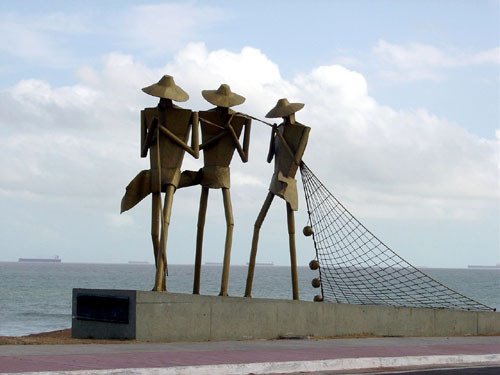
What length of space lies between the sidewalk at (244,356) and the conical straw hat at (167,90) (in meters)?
4.28

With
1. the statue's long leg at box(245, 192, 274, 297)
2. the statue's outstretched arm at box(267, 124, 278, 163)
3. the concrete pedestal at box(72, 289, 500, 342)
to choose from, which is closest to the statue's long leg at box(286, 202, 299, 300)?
the statue's long leg at box(245, 192, 274, 297)

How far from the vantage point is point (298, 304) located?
19859 millimetres

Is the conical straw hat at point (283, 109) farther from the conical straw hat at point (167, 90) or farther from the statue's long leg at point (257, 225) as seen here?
the conical straw hat at point (167, 90)

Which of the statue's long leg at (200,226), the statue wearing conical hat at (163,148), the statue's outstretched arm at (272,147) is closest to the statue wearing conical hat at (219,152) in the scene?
the statue's long leg at (200,226)

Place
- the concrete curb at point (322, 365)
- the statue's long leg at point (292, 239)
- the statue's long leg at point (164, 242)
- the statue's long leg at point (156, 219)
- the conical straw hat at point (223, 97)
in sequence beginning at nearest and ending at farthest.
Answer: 1. the concrete curb at point (322, 365)
2. the statue's long leg at point (164, 242)
3. the statue's long leg at point (156, 219)
4. the conical straw hat at point (223, 97)
5. the statue's long leg at point (292, 239)

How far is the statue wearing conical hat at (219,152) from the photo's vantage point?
19.4 meters

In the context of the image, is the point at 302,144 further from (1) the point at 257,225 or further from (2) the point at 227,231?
(2) the point at 227,231

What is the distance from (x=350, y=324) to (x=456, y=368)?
4565mm

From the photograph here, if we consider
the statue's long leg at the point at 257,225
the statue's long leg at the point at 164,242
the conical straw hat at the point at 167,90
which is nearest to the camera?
the statue's long leg at the point at 164,242

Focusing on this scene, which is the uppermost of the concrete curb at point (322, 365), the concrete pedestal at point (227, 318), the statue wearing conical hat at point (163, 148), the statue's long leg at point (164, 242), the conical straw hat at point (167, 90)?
the conical straw hat at point (167, 90)

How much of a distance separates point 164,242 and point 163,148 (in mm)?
1663

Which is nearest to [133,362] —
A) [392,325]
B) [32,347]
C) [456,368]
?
[32,347]

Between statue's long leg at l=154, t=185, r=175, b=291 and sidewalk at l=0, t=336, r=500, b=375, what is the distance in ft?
4.22

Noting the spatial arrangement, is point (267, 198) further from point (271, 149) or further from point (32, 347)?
point (32, 347)
